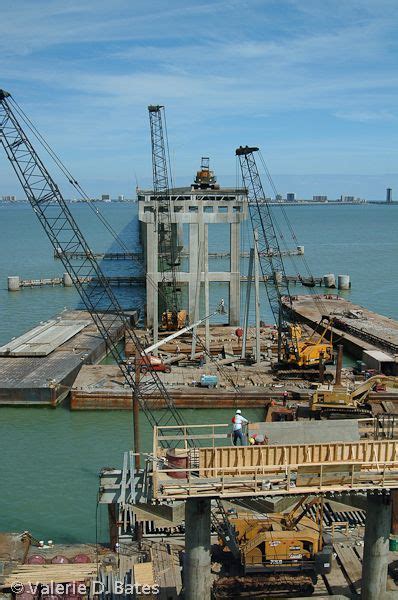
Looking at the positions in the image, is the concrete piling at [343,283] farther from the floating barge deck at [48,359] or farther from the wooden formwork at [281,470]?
the wooden formwork at [281,470]

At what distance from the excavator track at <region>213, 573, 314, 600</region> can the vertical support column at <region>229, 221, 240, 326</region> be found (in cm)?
3719

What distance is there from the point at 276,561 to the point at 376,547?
8.31ft

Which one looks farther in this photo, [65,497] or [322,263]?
[322,263]

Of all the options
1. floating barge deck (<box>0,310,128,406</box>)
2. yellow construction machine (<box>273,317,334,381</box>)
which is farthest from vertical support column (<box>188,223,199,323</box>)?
yellow construction machine (<box>273,317,334,381</box>)

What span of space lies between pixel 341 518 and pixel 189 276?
32.6 m

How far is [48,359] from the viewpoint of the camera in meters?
41.5

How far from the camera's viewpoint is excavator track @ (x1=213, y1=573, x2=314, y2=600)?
16.3m

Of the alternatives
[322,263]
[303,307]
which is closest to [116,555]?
[303,307]

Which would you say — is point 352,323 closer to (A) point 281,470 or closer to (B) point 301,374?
(B) point 301,374

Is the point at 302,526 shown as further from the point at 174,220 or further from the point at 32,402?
the point at 174,220

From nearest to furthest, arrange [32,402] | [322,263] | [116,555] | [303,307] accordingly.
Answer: [116,555] < [32,402] < [303,307] < [322,263]

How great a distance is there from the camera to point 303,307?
6488cm

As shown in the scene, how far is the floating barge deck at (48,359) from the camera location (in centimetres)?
3553

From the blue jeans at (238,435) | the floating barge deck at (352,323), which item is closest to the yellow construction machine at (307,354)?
the floating barge deck at (352,323)
